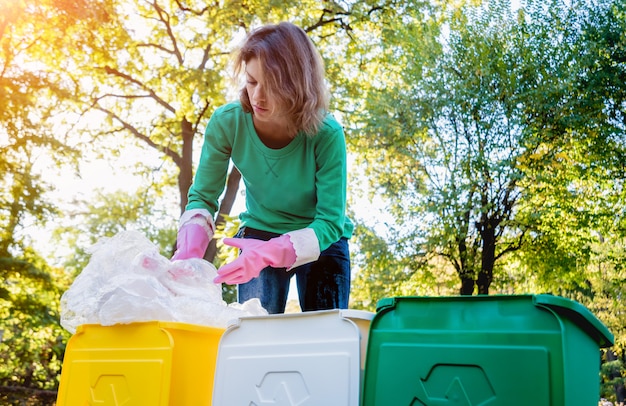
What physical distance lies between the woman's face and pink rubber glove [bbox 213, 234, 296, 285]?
0.37 metres

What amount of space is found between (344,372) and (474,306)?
1.01 feet

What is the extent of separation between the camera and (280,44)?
1769 mm

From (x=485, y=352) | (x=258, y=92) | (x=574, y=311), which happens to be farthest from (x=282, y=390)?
(x=258, y=92)

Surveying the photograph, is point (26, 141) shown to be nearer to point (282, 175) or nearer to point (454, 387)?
point (282, 175)

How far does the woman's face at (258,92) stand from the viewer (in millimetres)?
1755

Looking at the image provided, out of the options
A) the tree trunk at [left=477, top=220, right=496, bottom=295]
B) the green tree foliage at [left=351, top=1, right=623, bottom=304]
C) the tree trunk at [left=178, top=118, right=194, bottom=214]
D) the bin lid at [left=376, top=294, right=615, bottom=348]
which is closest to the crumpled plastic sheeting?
the bin lid at [left=376, top=294, right=615, bottom=348]

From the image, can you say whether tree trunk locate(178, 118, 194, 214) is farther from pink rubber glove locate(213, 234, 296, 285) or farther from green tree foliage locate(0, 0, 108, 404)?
pink rubber glove locate(213, 234, 296, 285)

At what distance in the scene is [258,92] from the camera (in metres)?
1.76

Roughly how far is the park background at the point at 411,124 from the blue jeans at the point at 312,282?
738 centimetres

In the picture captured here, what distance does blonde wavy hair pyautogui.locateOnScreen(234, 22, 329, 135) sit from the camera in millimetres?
1753

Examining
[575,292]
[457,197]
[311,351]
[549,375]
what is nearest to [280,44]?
[311,351]

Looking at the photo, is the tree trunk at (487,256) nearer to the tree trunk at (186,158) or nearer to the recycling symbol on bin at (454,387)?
the tree trunk at (186,158)

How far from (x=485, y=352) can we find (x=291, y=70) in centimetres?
96

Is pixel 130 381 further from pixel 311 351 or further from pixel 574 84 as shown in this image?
pixel 574 84
